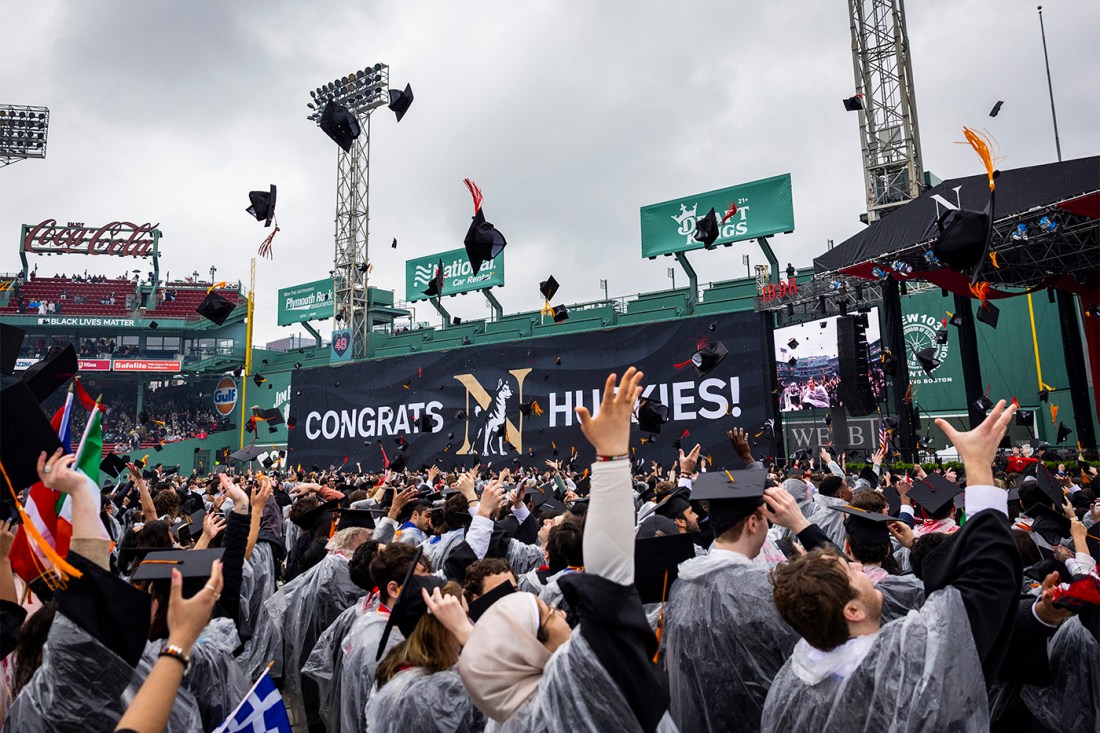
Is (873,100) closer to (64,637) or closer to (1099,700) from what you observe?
(1099,700)

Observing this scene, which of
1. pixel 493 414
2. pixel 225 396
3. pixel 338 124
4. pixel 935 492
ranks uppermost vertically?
pixel 338 124

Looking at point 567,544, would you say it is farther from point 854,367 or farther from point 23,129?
point 23,129

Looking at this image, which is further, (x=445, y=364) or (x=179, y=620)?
(x=445, y=364)

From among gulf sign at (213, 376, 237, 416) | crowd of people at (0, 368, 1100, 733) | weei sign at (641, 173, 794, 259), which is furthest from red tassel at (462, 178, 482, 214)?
gulf sign at (213, 376, 237, 416)

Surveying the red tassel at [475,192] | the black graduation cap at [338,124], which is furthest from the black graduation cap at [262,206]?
the red tassel at [475,192]

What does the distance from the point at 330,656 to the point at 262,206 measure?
8999 millimetres

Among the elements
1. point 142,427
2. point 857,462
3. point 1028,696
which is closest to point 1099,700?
point 1028,696

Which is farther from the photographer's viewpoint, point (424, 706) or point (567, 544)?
point (567, 544)

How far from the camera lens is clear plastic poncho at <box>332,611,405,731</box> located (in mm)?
3033

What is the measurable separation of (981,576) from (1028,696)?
1.31m

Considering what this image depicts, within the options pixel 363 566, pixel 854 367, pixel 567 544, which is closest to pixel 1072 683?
pixel 567 544

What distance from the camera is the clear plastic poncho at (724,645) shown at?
2.47 meters

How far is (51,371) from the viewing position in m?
3.26

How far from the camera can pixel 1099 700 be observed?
2.54 m
